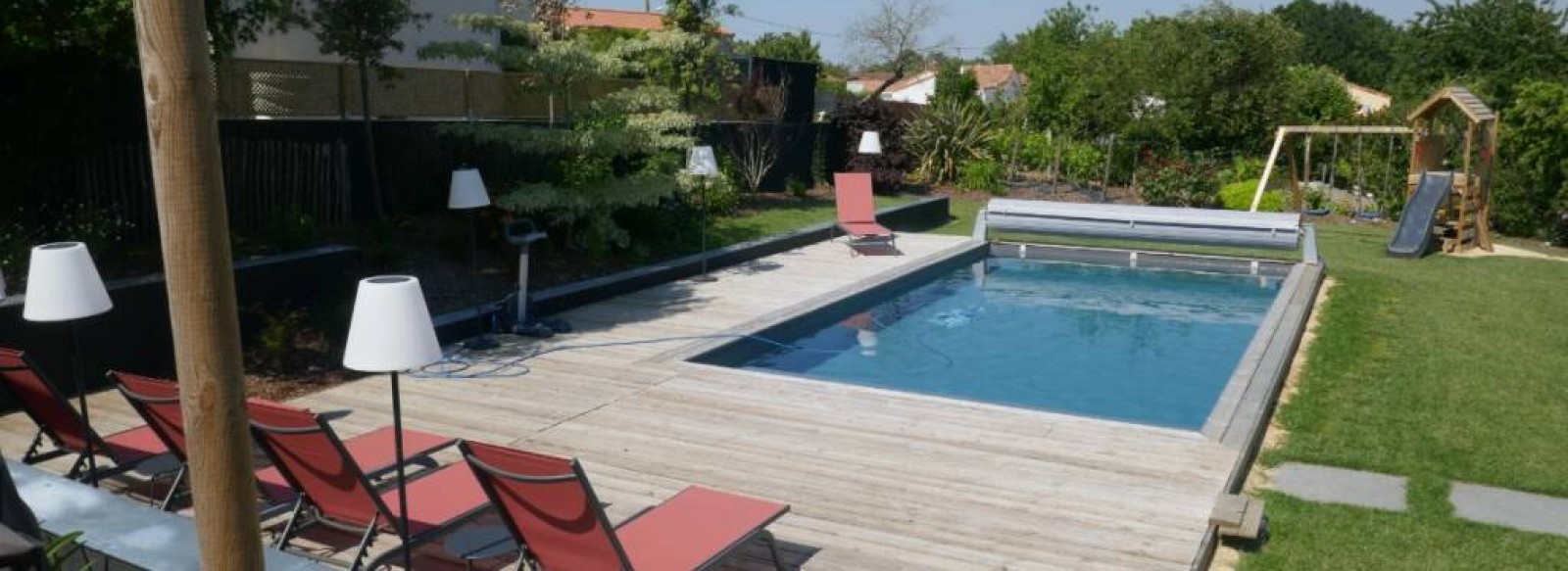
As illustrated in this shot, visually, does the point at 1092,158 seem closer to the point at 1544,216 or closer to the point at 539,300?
the point at 1544,216

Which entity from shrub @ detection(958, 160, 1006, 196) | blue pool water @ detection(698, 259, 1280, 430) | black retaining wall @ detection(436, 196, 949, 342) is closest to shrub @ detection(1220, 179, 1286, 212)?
shrub @ detection(958, 160, 1006, 196)

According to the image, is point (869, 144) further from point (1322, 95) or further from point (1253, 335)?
point (1322, 95)

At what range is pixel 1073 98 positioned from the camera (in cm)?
2992

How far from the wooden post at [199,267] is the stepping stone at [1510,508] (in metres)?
5.86

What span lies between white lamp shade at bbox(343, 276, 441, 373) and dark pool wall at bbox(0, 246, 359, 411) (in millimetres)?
2983

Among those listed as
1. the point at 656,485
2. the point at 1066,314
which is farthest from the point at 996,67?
the point at 656,485

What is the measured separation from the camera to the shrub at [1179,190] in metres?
21.8

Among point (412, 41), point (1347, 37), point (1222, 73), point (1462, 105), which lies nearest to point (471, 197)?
point (412, 41)

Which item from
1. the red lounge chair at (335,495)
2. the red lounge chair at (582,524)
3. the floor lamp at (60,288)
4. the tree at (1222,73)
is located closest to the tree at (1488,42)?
the tree at (1222,73)

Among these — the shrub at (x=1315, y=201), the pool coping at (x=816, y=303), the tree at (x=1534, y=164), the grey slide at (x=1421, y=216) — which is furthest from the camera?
the shrub at (x=1315, y=201)

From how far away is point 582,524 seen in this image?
167 inches

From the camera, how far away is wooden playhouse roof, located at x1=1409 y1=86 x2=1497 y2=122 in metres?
16.7

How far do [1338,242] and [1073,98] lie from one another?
1258 centimetres

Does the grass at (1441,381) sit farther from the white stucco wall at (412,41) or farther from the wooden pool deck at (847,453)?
the white stucco wall at (412,41)
